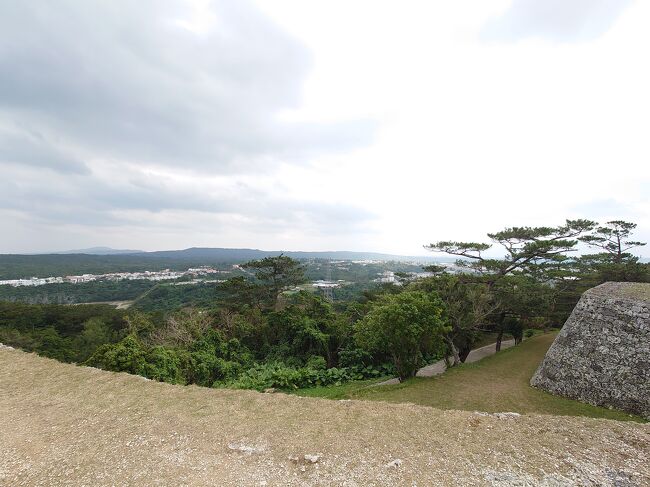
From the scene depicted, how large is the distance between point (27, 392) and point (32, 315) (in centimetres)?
3875

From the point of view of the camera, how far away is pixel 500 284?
58.7ft

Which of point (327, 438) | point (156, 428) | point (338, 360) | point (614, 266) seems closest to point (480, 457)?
point (327, 438)

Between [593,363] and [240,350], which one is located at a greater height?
[593,363]

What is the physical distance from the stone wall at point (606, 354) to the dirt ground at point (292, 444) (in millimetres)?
6181

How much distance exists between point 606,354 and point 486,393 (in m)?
4.64

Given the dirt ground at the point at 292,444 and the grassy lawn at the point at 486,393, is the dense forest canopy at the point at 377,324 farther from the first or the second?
the dirt ground at the point at 292,444

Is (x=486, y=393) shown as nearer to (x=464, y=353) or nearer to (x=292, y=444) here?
(x=464, y=353)

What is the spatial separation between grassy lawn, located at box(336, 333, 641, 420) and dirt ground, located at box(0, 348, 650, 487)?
463 cm

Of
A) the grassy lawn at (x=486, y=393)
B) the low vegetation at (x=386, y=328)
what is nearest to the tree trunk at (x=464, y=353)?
the low vegetation at (x=386, y=328)

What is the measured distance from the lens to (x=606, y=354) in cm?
1084

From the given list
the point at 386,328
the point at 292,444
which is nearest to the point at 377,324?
the point at 386,328

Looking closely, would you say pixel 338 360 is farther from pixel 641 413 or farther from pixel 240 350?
pixel 641 413

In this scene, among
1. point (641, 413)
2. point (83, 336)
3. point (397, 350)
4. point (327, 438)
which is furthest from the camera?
point (83, 336)

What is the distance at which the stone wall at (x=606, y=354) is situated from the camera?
10102 millimetres
